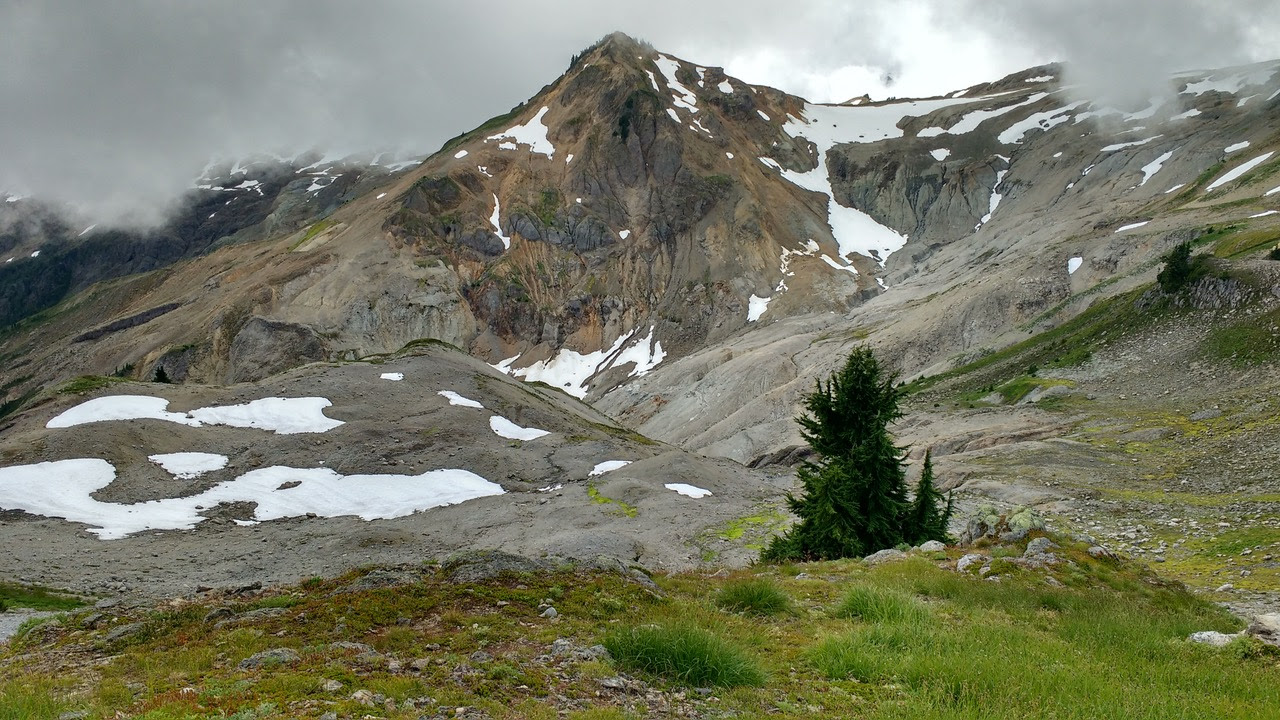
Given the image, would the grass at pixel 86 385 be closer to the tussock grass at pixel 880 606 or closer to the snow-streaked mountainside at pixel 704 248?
the snow-streaked mountainside at pixel 704 248

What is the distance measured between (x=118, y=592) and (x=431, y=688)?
21.4 m

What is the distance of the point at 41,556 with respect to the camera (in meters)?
25.1

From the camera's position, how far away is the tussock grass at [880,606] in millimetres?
9727

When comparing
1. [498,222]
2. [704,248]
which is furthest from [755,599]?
[498,222]

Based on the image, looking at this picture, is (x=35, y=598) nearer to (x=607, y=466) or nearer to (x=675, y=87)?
(x=607, y=466)

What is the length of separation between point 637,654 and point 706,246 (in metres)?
137

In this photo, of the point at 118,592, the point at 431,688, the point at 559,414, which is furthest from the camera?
the point at 559,414

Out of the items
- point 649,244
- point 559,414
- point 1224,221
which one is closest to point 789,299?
point 649,244

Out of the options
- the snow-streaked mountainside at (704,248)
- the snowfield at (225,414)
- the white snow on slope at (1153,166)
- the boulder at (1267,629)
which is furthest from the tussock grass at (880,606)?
the white snow on slope at (1153,166)

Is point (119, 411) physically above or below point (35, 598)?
above

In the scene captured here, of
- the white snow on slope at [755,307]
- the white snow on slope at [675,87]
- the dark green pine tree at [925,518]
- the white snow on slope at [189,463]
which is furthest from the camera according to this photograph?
the white snow on slope at [675,87]

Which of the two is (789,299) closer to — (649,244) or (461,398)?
(649,244)

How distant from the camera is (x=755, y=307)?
415 feet

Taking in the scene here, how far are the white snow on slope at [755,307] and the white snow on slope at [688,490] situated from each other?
82.9m
